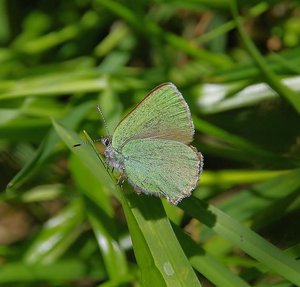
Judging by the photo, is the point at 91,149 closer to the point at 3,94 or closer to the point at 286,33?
the point at 3,94

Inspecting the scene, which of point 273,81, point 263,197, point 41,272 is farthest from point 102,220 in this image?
point 273,81

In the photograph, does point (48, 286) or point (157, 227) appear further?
point (48, 286)

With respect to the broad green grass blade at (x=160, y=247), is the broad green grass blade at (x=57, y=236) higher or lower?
lower

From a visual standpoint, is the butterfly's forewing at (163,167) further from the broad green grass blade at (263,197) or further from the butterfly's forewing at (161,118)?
the broad green grass blade at (263,197)

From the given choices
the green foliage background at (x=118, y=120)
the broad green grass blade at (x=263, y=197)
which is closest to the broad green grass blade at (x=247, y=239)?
the green foliage background at (x=118, y=120)

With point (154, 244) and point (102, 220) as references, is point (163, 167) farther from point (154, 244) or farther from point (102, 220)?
point (102, 220)

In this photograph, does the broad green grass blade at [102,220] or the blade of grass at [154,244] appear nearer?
the blade of grass at [154,244]

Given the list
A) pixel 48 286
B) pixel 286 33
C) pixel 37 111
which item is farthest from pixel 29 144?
pixel 286 33
